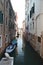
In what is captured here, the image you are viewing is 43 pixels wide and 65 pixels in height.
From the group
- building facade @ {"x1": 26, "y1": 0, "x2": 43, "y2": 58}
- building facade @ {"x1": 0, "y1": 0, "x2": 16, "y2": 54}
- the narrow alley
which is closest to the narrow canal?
the narrow alley

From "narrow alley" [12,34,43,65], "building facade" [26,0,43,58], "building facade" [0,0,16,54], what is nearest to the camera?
"narrow alley" [12,34,43,65]

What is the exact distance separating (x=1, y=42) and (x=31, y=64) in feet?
16.4

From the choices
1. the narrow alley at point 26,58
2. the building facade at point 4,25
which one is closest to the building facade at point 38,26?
the narrow alley at point 26,58

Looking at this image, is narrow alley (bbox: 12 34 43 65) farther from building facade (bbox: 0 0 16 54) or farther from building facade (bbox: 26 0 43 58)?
building facade (bbox: 0 0 16 54)

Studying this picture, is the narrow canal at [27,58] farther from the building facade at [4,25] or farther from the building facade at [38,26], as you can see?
the building facade at [4,25]

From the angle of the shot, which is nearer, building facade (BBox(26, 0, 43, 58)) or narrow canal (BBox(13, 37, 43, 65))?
narrow canal (BBox(13, 37, 43, 65))

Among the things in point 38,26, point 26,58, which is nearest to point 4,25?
point 38,26

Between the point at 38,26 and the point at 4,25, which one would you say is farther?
the point at 38,26

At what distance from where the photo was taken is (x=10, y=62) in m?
8.10

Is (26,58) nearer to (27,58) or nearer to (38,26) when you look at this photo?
(27,58)

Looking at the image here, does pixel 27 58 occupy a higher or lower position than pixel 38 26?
lower

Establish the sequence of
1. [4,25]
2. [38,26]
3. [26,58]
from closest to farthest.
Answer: [26,58] < [4,25] < [38,26]

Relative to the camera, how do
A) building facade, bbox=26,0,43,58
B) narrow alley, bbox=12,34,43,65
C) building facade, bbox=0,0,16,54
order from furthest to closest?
building facade, bbox=26,0,43,58, building facade, bbox=0,0,16,54, narrow alley, bbox=12,34,43,65

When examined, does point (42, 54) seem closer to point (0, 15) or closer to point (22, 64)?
point (22, 64)
